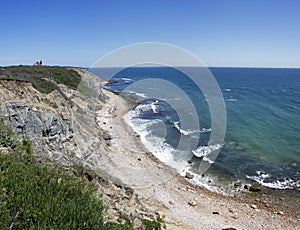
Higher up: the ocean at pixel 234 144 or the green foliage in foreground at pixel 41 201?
the green foliage in foreground at pixel 41 201

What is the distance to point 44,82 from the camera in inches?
945

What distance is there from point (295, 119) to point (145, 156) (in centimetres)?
2877

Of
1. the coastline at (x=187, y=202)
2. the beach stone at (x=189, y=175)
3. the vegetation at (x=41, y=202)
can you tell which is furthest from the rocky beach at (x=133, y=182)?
the vegetation at (x=41, y=202)

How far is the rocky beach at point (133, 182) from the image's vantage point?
15.7 m

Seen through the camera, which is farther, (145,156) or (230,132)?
(230,132)

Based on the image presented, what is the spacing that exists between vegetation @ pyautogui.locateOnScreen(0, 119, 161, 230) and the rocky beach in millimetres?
3462

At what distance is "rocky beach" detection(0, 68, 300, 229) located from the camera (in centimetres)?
1569

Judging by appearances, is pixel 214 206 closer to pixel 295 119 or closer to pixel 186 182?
pixel 186 182

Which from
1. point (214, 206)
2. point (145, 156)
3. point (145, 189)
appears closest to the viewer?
point (214, 206)

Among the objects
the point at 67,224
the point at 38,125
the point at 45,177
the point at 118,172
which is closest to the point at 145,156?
the point at 118,172

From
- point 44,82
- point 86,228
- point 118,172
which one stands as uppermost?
point 44,82

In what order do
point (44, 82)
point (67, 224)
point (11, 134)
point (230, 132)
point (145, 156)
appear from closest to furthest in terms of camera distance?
point (67, 224), point (11, 134), point (44, 82), point (145, 156), point (230, 132)

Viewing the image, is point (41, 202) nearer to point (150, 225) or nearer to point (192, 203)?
point (150, 225)

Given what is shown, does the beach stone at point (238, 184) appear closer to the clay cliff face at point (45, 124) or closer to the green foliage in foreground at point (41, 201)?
the clay cliff face at point (45, 124)
